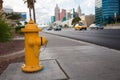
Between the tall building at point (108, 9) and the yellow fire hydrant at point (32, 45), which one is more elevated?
the tall building at point (108, 9)

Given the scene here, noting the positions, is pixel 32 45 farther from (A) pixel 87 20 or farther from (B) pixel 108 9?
(A) pixel 87 20

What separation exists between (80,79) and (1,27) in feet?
18.1

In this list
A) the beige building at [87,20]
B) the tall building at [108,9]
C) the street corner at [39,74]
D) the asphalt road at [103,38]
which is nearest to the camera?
the street corner at [39,74]

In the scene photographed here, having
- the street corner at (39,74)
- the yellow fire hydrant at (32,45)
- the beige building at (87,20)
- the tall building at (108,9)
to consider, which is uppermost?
the tall building at (108,9)

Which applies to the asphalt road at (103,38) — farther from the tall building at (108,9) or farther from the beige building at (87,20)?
the beige building at (87,20)

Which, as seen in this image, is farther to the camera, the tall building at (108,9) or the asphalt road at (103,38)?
the tall building at (108,9)

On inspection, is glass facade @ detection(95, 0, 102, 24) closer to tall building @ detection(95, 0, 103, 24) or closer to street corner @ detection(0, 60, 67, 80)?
tall building @ detection(95, 0, 103, 24)

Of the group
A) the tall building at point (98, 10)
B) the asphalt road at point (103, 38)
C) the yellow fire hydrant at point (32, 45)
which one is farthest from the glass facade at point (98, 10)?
the yellow fire hydrant at point (32, 45)

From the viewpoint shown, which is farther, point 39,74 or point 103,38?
point 103,38

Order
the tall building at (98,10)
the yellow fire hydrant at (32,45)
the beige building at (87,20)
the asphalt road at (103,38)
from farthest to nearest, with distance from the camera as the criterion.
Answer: the beige building at (87,20) < the tall building at (98,10) < the asphalt road at (103,38) < the yellow fire hydrant at (32,45)

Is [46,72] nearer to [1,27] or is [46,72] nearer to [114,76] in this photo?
[114,76]

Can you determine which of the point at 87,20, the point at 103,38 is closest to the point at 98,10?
the point at 87,20

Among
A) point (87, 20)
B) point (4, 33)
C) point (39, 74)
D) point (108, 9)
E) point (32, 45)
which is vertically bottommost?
point (39, 74)

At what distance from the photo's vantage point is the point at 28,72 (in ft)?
20.4
